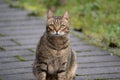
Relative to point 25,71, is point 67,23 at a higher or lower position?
higher

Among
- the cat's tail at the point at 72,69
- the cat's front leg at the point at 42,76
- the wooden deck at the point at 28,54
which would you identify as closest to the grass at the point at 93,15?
the wooden deck at the point at 28,54

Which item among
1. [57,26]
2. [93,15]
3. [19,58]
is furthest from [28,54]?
[93,15]

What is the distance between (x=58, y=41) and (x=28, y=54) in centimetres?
211

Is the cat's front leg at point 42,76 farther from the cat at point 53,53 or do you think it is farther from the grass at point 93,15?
the grass at point 93,15

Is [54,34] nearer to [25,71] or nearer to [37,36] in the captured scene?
[25,71]

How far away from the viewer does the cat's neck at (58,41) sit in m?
6.41

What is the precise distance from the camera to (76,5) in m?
12.2

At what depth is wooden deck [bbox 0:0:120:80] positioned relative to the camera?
7340 mm

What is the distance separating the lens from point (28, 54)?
8.47 meters

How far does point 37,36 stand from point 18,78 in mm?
2675

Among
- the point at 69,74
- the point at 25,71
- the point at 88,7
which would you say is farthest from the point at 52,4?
the point at 69,74

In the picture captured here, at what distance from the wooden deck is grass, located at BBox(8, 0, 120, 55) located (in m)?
0.36

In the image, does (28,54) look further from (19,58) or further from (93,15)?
(93,15)

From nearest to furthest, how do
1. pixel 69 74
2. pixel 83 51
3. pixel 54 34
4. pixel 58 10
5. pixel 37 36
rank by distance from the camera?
pixel 54 34 < pixel 69 74 < pixel 83 51 < pixel 37 36 < pixel 58 10
